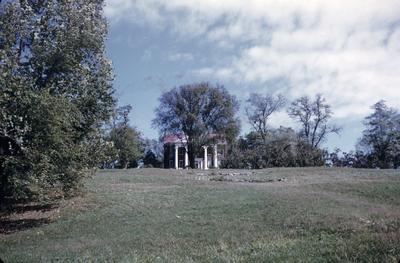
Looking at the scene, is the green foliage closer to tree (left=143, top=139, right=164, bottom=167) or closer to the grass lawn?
the grass lawn

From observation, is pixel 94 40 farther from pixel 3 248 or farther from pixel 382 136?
pixel 382 136

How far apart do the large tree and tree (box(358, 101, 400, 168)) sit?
6520 cm

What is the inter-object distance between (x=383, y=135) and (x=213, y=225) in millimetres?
78931

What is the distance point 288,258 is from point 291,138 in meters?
85.5

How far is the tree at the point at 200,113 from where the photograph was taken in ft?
299

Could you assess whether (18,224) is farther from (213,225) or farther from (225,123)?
(225,123)

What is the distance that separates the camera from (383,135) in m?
92.9

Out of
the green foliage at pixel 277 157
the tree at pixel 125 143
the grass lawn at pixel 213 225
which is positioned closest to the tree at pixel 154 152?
the tree at pixel 125 143

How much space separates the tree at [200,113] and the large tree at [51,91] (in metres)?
59.9

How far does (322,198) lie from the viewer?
1145 inches

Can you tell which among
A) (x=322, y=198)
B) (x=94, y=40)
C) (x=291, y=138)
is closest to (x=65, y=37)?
(x=94, y=40)

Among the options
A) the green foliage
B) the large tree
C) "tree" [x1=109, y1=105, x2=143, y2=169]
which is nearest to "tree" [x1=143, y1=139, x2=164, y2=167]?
"tree" [x1=109, y1=105, x2=143, y2=169]

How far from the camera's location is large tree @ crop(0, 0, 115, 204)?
23.8m

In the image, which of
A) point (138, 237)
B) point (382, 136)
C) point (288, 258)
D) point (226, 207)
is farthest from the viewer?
point (382, 136)
